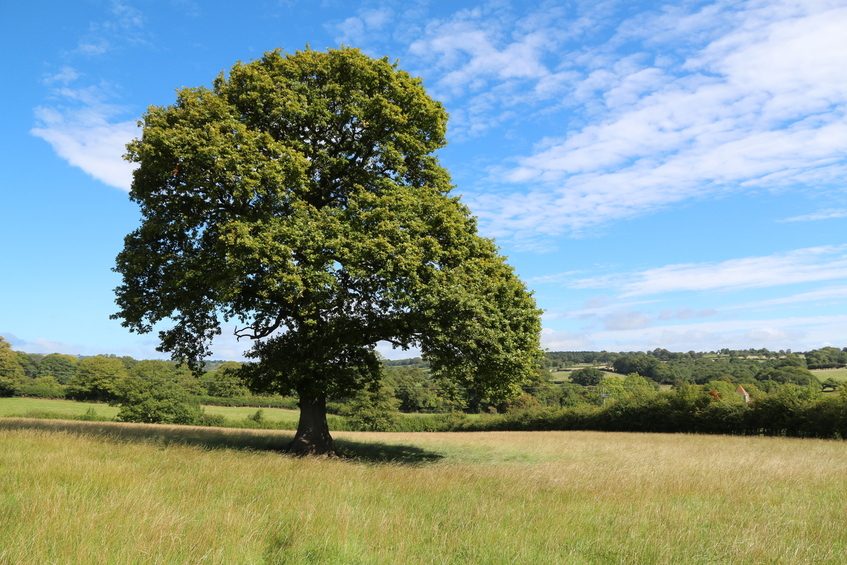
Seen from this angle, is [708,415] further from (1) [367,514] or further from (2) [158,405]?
(2) [158,405]

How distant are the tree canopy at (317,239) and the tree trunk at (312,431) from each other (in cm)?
6

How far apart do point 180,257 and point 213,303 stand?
198 centimetres

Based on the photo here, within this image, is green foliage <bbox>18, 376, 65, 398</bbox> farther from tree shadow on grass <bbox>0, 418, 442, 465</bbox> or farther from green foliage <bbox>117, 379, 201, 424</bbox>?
tree shadow on grass <bbox>0, 418, 442, 465</bbox>

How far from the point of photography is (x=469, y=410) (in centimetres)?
9062

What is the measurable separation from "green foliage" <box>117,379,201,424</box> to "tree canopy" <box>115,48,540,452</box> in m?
41.1

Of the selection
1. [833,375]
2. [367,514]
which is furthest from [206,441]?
[833,375]

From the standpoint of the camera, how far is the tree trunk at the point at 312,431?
19.7 metres

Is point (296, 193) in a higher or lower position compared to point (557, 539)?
higher

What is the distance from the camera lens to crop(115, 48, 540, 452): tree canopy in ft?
51.1

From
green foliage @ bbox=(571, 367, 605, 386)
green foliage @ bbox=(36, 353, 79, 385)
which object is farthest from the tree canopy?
green foliage @ bbox=(571, 367, 605, 386)

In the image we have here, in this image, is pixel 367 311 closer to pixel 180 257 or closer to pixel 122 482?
pixel 180 257

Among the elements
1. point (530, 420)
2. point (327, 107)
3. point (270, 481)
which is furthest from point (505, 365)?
point (530, 420)

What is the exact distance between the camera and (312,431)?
20.0 metres

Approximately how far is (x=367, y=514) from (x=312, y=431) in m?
13.0
